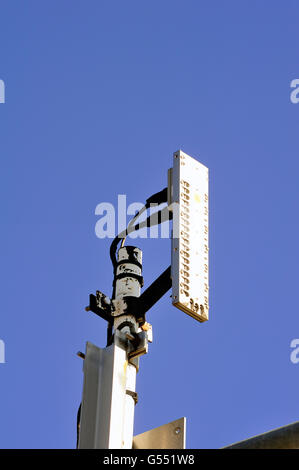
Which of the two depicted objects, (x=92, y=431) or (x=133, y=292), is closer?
(x=92, y=431)

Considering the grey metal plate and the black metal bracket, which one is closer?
the grey metal plate

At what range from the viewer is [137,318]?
26.2ft

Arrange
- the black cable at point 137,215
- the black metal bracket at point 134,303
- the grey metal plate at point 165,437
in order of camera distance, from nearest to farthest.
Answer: the grey metal plate at point 165,437 < the black metal bracket at point 134,303 < the black cable at point 137,215

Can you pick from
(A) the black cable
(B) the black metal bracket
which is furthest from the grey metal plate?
(A) the black cable

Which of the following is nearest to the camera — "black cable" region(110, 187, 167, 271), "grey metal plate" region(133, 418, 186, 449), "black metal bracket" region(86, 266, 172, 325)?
"grey metal plate" region(133, 418, 186, 449)

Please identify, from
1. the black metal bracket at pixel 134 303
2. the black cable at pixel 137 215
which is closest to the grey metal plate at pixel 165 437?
the black metal bracket at pixel 134 303

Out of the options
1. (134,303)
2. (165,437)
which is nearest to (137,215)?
(134,303)

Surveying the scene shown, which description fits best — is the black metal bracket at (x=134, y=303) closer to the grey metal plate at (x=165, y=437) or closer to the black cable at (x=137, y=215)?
the black cable at (x=137, y=215)

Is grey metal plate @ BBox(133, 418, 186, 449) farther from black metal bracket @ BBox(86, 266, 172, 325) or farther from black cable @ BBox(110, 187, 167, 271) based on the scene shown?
black cable @ BBox(110, 187, 167, 271)

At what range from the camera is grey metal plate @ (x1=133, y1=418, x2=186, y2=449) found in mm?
6730

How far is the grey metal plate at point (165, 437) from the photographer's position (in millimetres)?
6730
